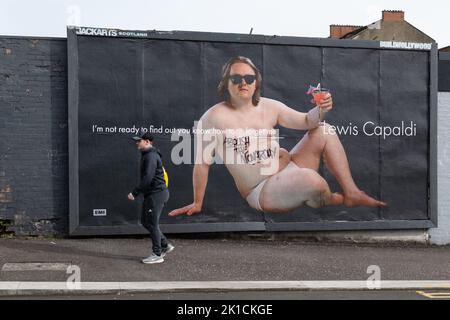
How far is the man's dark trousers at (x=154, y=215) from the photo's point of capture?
8547mm

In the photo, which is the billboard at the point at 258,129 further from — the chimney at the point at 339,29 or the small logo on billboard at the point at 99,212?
the chimney at the point at 339,29

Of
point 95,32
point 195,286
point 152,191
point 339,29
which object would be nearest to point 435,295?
point 195,286

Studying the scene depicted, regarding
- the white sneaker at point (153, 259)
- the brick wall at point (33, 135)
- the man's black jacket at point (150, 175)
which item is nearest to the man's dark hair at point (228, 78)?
the man's black jacket at point (150, 175)

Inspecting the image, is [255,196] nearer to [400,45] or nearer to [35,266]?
[400,45]

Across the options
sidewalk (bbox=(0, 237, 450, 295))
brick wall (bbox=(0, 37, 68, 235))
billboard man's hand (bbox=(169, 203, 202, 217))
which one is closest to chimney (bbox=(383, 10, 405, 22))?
sidewalk (bbox=(0, 237, 450, 295))

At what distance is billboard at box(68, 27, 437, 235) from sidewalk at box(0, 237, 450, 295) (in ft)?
1.89

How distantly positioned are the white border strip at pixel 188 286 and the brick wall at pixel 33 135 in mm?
3111

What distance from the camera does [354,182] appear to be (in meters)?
11.5

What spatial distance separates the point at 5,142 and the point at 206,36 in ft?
13.2

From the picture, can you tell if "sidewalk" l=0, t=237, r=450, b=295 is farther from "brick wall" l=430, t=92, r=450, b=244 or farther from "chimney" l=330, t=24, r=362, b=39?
"chimney" l=330, t=24, r=362, b=39

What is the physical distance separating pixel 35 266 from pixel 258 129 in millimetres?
4750

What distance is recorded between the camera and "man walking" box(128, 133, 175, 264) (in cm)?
850

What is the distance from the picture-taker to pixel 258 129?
11.1 m
